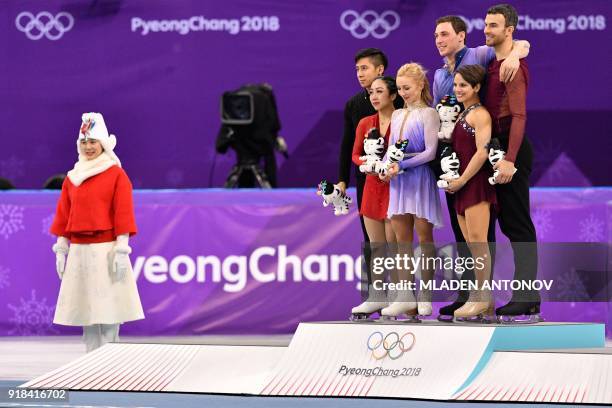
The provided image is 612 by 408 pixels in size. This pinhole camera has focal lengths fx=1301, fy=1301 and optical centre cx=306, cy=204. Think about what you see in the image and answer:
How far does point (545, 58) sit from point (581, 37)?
434 millimetres

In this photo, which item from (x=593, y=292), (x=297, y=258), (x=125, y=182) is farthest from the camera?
(x=297, y=258)

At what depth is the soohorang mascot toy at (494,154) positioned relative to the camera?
7.02m

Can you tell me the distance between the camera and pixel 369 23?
1391cm

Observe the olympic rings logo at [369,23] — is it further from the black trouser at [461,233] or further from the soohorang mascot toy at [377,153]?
the black trouser at [461,233]

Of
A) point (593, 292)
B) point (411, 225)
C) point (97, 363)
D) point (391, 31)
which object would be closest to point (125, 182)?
point (97, 363)

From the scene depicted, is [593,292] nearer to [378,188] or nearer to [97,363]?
[378,188]

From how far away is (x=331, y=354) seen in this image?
23.5ft

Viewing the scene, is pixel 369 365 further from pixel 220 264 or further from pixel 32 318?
pixel 32 318

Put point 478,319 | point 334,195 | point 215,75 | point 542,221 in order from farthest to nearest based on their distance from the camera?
point 215,75
point 542,221
point 334,195
point 478,319

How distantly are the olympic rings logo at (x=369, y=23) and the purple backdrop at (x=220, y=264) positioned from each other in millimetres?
3347

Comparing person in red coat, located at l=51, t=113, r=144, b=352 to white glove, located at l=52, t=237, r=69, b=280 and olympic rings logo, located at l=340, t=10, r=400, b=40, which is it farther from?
olympic rings logo, located at l=340, t=10, r=400, b=40

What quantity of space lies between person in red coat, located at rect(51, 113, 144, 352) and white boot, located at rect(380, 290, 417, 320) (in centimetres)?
197

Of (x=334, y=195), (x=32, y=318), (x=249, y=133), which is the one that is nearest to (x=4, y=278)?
(x=32, y=318)

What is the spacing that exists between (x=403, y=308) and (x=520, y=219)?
834 millimetres
